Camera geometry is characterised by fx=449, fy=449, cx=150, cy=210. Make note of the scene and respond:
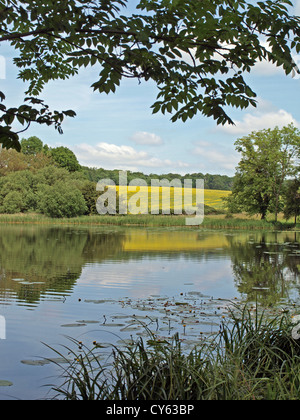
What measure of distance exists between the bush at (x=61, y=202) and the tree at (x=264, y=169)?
52.8 feet

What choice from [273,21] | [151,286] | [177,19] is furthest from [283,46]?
[151,286]

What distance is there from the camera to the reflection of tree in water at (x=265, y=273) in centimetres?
961

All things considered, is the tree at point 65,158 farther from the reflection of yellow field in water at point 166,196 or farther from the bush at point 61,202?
the bush at point 61,202

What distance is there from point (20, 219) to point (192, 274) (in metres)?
36.1

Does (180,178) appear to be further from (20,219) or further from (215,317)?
(215,317)

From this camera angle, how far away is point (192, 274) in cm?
1275

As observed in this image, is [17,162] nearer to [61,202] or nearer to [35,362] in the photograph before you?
[61,202]

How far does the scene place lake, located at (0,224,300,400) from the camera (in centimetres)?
563

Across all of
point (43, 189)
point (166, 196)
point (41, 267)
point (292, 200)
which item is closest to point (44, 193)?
point (43, 189)

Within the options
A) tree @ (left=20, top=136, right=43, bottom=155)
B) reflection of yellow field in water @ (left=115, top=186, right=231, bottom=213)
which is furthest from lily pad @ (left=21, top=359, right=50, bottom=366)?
tree @ (left=20, top=136, right=43, bottom=155)

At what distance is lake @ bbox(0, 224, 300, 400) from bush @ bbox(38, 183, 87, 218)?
29324 millimetres

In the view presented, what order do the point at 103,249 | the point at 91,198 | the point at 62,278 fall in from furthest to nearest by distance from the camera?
the point at 91,198
the point at 103,249
the point at 62,278

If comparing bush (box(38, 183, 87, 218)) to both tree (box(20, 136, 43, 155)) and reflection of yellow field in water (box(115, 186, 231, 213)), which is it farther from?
tree (box(20, 136, 43, 155))

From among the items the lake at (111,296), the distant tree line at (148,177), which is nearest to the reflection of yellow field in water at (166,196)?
the distant tree line at (148,177)
